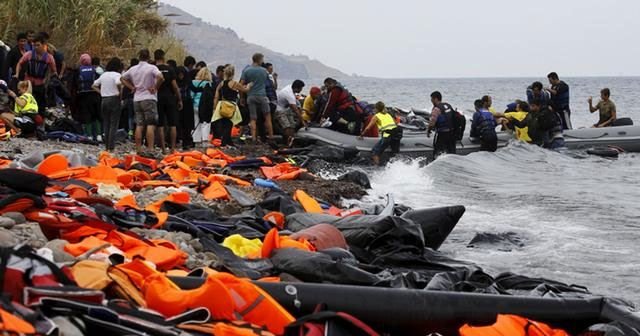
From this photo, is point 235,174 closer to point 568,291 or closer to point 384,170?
point 384,170

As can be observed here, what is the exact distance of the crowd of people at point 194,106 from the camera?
576 inches

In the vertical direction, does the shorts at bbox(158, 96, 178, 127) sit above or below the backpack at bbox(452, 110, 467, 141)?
above

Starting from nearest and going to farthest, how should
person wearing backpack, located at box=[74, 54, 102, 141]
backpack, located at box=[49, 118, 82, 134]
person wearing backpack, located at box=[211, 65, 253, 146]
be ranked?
person wearing backpack, located at box=[74, 54, 102, 141] → backpack, located at box=[49, 118, 82, 134] → person wearing backpack, located at box=[211, 65, 253, 146]

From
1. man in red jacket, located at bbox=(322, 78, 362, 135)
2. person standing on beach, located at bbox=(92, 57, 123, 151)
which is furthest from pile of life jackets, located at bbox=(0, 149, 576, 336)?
man in red jacket, located at bbox=(322, 78, 362, 135)

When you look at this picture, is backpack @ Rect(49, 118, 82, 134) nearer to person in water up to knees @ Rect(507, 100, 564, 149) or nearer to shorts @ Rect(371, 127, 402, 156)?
shorts @ Rect(371, 127, 402, 156)

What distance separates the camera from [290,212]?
10062mm

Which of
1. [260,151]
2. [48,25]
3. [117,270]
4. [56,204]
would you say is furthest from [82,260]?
[48,25]

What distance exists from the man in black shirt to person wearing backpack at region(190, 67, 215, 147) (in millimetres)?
1641

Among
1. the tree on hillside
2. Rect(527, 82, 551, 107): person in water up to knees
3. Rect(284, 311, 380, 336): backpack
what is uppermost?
the tree on hillside

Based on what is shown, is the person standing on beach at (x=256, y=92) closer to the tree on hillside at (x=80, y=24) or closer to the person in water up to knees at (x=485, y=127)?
the person in water up to knees at (x=485, y=127)

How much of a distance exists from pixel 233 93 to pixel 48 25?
619cm

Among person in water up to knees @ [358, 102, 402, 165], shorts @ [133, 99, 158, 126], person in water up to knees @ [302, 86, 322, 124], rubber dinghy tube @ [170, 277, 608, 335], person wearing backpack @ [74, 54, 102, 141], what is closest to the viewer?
rubber dinghy tube @ [170, 277, 608, 335]

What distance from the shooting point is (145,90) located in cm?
1409

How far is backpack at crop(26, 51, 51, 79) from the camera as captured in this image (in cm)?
1558
